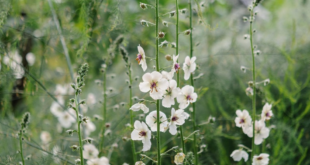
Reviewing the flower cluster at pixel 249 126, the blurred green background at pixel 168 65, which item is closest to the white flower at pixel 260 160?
the flower cluster at pixel 249 126

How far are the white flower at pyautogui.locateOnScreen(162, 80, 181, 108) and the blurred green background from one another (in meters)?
0.31

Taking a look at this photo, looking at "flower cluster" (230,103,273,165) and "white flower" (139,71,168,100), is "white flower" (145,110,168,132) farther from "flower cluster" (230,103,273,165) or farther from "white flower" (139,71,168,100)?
"flower cluster" (230,103,273,165)

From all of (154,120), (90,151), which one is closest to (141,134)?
(154,120)

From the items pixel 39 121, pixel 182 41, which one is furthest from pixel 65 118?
pixel 182 41

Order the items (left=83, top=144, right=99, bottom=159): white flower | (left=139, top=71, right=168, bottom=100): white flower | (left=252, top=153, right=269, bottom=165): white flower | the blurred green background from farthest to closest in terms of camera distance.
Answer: the blurred green background
(left=83, top=144, right=99, bottom=159): white flower
(left=252, top=153, right=269, bottom=165): white flower
(left=139, top=71, right=168, bottom=100): white flower

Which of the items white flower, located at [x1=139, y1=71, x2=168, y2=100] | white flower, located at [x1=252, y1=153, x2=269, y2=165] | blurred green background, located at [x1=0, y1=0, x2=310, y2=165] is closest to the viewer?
→ white flower, located at [x1=139, y1=71, x2=168, y2=100]

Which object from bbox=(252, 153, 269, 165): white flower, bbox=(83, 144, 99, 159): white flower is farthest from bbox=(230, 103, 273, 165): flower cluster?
bbox=(83, 144, 99, 159): white flower

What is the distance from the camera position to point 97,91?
2148 mm

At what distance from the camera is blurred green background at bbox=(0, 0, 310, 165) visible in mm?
1152

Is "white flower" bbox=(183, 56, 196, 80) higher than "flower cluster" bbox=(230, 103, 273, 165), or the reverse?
"white flower" bbox=(183, 56, 196, 80)

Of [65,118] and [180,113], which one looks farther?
[65,118]

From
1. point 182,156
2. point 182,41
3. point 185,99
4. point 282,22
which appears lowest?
point 182,156

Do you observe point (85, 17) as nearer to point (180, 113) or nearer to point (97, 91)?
point (180, 113)

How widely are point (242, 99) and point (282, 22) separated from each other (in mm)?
705
